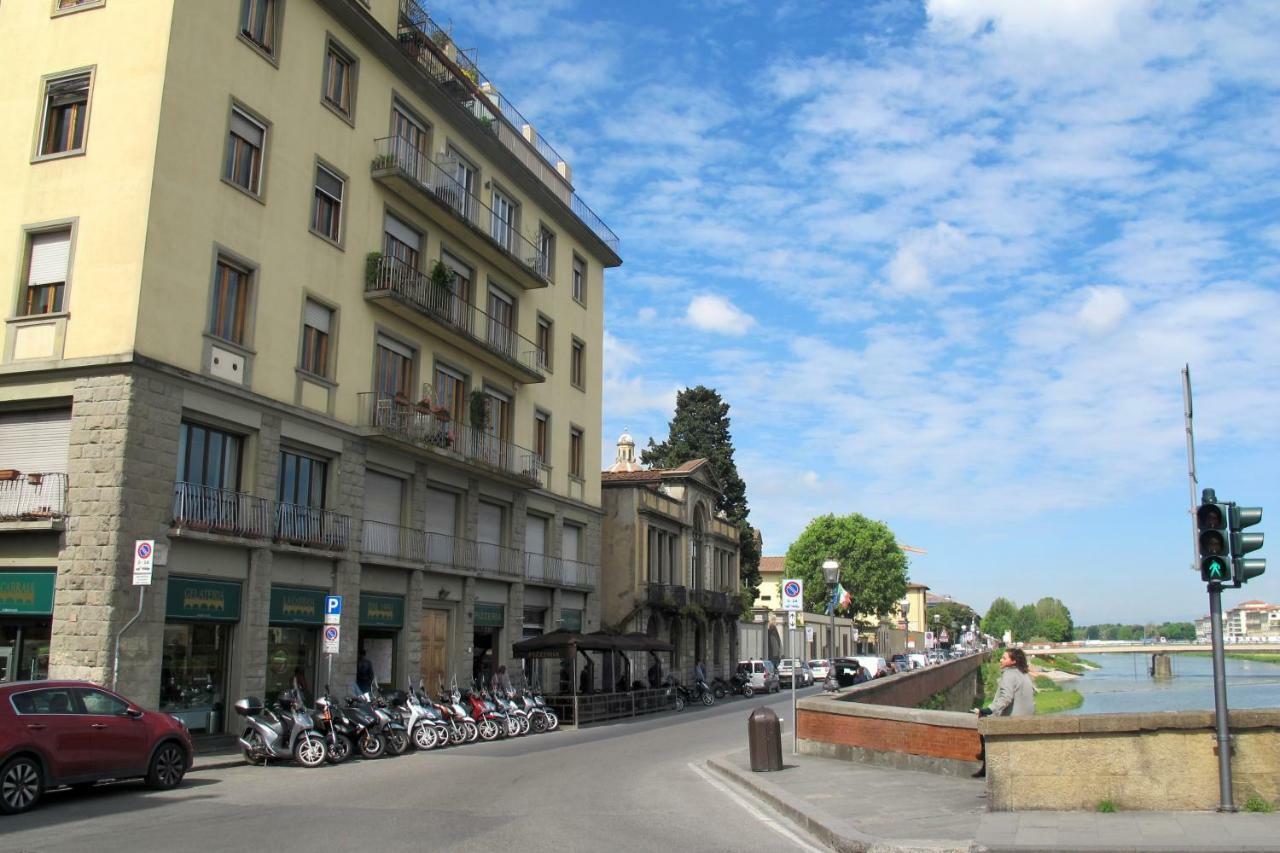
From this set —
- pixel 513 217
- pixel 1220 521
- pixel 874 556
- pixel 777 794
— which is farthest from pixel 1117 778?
pixel 874 556

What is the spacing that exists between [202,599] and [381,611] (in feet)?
20.5

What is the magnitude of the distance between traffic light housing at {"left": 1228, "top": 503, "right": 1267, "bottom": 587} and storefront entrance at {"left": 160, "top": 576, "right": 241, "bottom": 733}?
664 inches

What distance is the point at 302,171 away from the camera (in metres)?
23.9

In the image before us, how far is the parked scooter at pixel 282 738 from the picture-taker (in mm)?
17328

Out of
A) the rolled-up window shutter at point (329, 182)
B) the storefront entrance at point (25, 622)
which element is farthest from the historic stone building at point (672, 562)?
the storefront entrance at point (25, 622)

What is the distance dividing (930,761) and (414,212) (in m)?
19.6

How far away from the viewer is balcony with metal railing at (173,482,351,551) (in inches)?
779

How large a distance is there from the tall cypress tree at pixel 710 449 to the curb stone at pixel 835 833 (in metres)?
52.2

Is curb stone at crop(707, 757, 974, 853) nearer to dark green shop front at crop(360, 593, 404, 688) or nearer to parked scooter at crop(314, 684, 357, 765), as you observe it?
parked scooter at crop(314, 684, 357, 765)

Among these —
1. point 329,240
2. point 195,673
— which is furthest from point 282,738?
point 329,240

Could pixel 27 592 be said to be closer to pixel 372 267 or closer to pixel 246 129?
pixel 246 129

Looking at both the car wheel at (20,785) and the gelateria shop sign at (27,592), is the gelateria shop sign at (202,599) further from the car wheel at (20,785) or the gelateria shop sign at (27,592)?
the car wheel at (20,785)

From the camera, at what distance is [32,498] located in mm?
18828

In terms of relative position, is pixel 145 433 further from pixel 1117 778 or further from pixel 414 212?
pixel 1117 778
